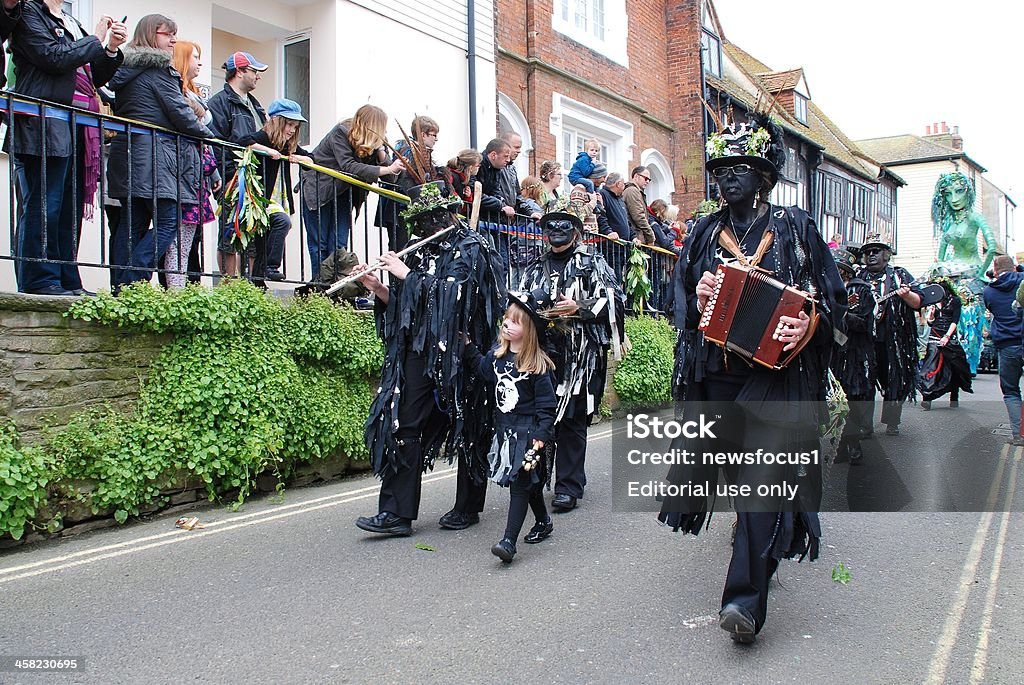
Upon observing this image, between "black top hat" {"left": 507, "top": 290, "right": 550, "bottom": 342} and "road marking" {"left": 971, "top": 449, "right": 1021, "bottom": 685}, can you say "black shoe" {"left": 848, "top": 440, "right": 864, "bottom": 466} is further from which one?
"black top hat" {"left": 507, "top": 290, "right": 550, "bottom": 342}

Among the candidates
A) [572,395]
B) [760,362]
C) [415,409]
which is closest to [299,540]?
[415,409]

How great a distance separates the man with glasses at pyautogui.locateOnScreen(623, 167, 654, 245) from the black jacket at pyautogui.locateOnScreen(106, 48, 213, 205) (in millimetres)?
6737

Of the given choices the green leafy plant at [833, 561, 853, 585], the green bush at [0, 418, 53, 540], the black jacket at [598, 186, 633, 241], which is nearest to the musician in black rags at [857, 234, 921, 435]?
the black jacket at [598, 186, 633, 241]

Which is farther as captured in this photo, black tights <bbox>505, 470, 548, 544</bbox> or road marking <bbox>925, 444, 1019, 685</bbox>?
black tights <bbox>505, 470, 548, 544</bbox>

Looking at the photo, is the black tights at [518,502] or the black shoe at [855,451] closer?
the black tights at [518,502]

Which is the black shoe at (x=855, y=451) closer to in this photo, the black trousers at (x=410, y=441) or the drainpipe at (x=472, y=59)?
the black trousers at (x=410, y=441)

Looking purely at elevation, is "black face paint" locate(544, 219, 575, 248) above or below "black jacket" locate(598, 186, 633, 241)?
below

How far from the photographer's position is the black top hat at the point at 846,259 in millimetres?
8164

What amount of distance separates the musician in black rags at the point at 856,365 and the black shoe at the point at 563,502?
124 inches

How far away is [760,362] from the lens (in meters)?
3.89

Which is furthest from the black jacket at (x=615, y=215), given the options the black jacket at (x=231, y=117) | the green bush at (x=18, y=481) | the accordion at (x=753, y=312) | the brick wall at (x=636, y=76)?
the green bush at (x=18, y=481)

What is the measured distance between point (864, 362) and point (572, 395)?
348cm

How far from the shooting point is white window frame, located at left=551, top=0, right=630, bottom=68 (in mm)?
15383

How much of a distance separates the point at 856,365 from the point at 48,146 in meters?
6.70
